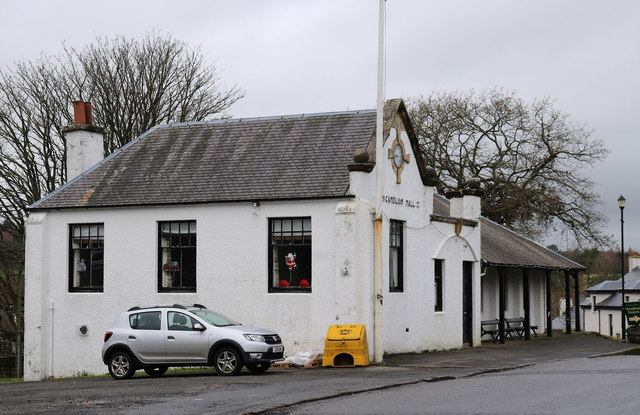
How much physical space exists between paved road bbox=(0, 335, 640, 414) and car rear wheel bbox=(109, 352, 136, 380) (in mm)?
385

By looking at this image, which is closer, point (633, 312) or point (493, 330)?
point (493, 330)

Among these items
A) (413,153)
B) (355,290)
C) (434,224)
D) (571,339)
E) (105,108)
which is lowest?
(571,339)

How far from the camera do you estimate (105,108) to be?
4103cm

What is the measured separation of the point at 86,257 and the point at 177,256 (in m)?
3.11

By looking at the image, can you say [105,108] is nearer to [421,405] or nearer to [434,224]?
[434,224]

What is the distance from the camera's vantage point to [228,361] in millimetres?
20188

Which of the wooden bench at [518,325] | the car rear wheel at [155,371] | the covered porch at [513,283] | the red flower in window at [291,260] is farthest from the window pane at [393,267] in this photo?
the wooden bench at [518,325]

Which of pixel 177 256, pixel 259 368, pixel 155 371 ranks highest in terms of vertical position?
pixel 177 256

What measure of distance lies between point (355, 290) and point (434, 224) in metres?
5.14

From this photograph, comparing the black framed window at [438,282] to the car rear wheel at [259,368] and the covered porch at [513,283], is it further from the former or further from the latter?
the car rear wheel at [259,368]

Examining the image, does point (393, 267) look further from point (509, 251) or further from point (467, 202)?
point (509, 251)

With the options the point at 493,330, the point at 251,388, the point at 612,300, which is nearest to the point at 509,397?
the point at 251,388

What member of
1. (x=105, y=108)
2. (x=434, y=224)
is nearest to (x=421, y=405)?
(x=434, y=224)

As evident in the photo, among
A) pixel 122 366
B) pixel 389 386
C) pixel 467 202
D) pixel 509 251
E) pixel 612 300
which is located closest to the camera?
pixel 389 386
